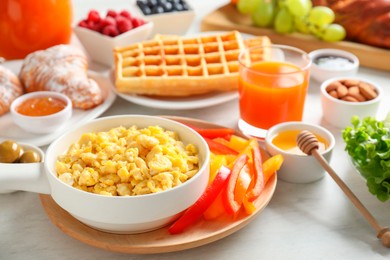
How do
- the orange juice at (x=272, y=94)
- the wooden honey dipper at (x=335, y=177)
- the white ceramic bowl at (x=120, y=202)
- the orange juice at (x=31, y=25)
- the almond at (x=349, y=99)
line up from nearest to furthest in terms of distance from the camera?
the white ceramic bowl at (x=120, y=202) → the wooden honey dipper at (x=335, y=177) → the orange juice at (x=272, y=94) → the almond at (x=349, y=99) → the orange juice at (x=31, y=25)

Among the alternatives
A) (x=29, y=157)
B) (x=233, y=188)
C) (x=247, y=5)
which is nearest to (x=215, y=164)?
(x=233, y=188)

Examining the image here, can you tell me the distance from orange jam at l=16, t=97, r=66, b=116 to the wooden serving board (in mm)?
879

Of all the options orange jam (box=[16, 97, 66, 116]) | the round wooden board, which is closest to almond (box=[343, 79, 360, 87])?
the round wooden board

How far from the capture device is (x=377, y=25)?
214cm

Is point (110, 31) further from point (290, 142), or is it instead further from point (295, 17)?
point (290, 142)

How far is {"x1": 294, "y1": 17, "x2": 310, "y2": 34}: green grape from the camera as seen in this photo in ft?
7.26

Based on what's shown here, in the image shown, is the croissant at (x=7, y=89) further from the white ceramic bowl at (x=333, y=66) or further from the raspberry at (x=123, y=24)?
the white ceramic bowl at (x=333, y=66)

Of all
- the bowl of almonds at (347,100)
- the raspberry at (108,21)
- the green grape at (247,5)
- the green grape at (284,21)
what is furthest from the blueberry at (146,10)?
the bowl of almonds at (347,100)

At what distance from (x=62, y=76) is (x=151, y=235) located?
2.58ft

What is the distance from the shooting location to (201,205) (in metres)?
1.25

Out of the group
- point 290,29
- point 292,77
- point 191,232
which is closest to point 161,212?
point 191,232

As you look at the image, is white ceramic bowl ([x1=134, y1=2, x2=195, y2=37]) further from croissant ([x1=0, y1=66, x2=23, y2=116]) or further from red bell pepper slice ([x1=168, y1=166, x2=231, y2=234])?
red bell pepper slice ([x1=168, y1=166, x2=231, y2=234])

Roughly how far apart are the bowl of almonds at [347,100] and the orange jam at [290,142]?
0.21m

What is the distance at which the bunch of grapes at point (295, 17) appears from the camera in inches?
85.0
